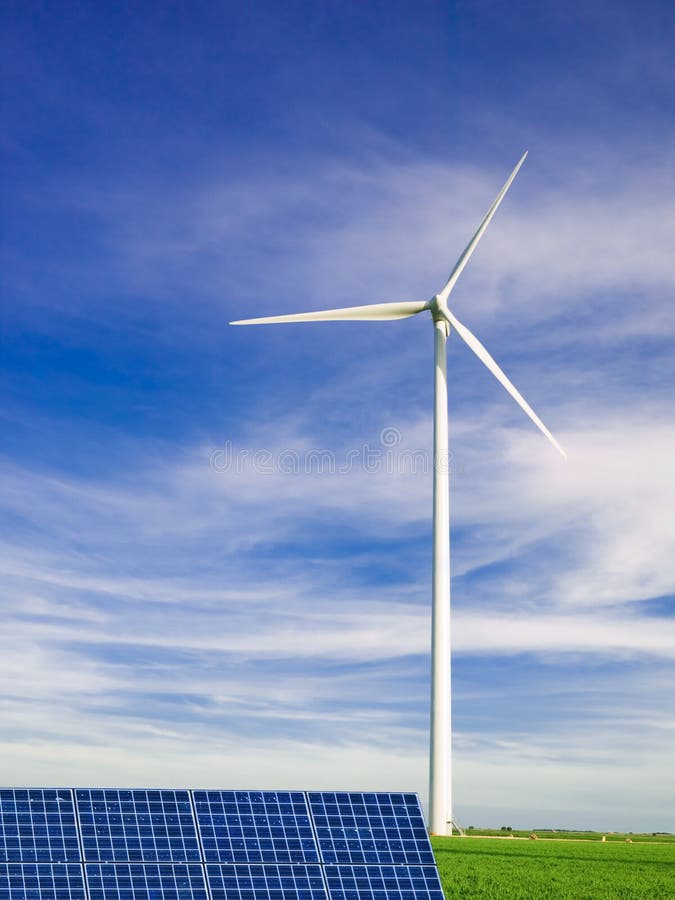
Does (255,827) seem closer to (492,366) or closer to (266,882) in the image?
(266,882)

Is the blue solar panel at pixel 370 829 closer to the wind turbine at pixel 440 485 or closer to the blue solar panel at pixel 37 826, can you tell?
the blue solar panel at pixel 37 826

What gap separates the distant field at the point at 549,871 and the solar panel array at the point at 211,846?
31.4 ft

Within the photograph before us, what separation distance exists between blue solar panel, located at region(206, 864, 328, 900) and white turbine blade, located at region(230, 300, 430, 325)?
43875 millimetres

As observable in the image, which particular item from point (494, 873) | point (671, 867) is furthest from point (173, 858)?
point (671, 867)

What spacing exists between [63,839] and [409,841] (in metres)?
7.41

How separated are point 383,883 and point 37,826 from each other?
7403mm

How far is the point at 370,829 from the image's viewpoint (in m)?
22.8

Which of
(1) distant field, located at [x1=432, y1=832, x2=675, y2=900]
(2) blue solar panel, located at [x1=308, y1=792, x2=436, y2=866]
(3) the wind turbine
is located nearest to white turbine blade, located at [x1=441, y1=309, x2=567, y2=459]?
(3) the wind turbine

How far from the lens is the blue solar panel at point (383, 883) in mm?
21562

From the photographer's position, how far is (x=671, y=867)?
147ft

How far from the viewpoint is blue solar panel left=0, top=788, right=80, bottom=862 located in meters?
21.5

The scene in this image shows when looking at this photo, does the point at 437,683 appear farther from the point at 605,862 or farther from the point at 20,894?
the point at 20,894

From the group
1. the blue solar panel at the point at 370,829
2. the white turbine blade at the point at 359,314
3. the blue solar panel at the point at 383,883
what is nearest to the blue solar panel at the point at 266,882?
the blue solar panel at the point at 383,883

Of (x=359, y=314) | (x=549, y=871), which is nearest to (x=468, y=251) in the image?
(x=359, y=314)
